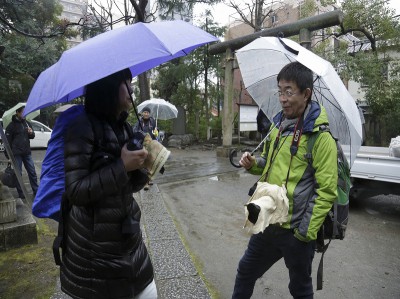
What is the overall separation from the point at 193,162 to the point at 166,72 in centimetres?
802

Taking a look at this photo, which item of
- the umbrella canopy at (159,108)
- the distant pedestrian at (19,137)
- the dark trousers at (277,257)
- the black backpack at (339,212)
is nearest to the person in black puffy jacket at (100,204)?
the dark trousers at (277,257)

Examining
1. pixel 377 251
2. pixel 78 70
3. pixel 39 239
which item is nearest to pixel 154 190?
pixel 39 239

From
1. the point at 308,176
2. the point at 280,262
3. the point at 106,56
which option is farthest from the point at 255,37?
the point at 106,56

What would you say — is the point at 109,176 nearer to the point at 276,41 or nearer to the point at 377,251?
the point at 276,41

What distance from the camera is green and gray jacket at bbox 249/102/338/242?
5.79ft

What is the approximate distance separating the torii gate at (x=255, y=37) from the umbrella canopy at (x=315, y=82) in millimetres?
6253

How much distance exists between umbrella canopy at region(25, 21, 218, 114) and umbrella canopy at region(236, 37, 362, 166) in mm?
678

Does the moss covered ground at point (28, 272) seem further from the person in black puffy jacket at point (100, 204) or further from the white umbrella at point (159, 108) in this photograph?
the white umbrella at point (159, 108)

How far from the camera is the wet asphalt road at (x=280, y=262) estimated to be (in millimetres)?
3072

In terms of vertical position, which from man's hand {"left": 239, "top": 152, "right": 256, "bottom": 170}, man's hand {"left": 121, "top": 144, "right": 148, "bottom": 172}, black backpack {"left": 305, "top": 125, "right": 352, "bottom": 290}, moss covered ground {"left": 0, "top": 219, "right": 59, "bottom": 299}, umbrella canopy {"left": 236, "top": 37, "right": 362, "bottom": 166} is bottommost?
moss covered ground {"left": 0, "top": 219, "right": 59, "bottom": 299}

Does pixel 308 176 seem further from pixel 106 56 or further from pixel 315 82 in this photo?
pixel 106 56

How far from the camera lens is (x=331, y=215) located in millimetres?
1895

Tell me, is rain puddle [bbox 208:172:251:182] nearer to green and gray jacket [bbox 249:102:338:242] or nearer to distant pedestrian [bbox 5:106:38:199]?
distant pedestrian [bbox 5:106:38:199]

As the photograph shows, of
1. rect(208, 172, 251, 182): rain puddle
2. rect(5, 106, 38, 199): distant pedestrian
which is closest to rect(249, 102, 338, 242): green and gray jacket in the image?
rect(5, 106, 38, 199): distant pedestrian
